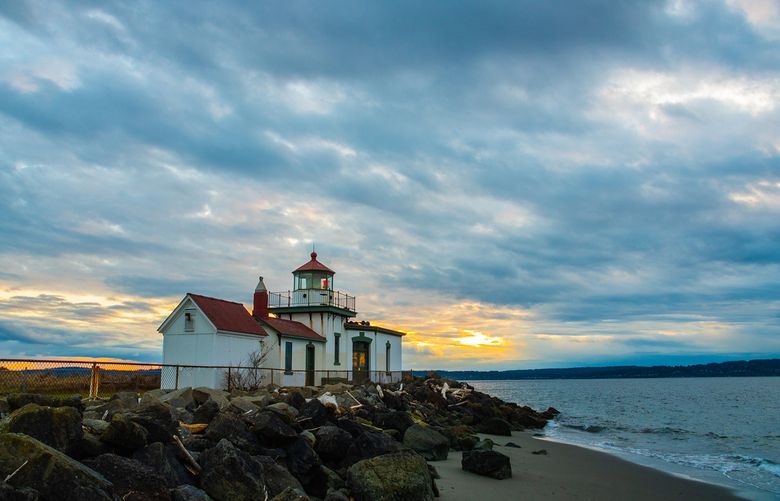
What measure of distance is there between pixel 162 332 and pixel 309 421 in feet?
53.4

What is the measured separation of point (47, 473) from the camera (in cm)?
584

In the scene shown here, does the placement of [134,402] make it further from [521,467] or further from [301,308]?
[301,308]

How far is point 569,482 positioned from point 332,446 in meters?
5.56

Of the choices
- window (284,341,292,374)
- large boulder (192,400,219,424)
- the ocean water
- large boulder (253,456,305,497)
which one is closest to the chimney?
window (284,341,292,374)

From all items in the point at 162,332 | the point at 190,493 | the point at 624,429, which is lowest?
the point at 624,429

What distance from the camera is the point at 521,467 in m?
14.6

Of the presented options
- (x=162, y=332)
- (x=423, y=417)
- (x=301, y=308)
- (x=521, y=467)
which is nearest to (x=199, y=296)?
(x=162, y=332)

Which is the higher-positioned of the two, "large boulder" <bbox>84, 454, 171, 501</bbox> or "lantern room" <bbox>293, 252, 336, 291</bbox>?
"lantern room" <bbox>293, 252, 336, 291</bbox>

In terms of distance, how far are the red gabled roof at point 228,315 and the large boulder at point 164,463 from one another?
18.5 metres

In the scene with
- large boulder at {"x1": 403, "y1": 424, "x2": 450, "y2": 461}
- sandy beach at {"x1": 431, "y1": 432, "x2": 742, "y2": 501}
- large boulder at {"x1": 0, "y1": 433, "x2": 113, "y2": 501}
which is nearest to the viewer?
large boulder at {"x1": 0, "y1": 433, "x2": 113, "y2": 501}

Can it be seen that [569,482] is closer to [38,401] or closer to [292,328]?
[38,401]

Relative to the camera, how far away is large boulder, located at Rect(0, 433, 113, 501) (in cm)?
580

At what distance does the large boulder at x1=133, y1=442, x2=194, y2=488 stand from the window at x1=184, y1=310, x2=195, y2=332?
19.2 m

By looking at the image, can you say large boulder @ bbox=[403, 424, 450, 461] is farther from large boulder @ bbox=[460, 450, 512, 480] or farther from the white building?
the white building
